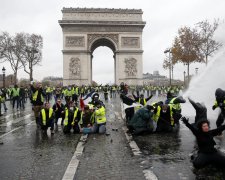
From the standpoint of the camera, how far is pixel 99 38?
54844 mm

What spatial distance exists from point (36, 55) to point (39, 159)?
A: 183 ft

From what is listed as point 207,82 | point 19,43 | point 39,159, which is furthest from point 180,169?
point 19,43

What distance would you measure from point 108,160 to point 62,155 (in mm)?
1183

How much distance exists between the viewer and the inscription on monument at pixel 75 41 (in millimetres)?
53938

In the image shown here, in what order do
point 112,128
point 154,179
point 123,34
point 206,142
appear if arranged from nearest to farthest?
point 154,179 → point 206,142 → point 112,128 → point 123,34

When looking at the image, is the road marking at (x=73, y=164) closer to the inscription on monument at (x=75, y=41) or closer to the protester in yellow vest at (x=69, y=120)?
the protester in yellow vest at (x=69, y=120)

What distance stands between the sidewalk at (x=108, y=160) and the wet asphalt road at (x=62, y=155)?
0.30 m

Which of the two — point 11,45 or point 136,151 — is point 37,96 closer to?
point 136,151

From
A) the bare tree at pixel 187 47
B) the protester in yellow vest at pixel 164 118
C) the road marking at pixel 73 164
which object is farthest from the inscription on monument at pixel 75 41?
the road marking at pixel 73 164

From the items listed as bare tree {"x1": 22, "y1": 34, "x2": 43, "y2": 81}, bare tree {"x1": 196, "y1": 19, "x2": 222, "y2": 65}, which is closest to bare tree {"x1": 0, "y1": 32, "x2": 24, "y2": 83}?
bare tree {"x1": 22, "y1": 34, "x2": 43, "y2": 81}

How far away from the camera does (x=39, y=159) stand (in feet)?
25.6

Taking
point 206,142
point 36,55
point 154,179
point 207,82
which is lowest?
point 154,179

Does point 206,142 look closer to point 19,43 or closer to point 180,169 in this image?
point 180,169

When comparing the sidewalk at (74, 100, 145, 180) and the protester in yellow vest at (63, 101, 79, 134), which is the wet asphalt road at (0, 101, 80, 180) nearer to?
the protester in yellow vest at (63, 101, 79, 134)
